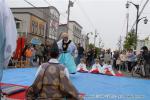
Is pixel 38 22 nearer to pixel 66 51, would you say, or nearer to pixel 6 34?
pixel 66 51

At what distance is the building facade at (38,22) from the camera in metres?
50.2

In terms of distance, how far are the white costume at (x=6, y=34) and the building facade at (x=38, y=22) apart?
41820 mm

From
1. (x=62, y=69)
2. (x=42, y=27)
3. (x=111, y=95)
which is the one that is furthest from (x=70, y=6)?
(x=62, y=69)

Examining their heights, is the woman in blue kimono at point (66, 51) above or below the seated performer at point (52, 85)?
above

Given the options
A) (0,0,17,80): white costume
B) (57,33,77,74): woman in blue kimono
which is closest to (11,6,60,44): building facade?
(57,33,77,74): woman in blue kimono

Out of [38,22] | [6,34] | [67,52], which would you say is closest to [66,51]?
[67,52]

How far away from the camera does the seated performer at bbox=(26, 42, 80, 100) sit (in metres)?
4.93

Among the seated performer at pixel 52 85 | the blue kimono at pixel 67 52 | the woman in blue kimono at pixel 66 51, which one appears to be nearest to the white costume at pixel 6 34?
the seated performer at pixel 52 85

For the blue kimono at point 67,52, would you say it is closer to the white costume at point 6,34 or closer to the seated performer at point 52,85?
the seated performer at point 52,85

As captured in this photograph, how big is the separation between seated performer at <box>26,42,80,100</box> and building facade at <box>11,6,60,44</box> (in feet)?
132

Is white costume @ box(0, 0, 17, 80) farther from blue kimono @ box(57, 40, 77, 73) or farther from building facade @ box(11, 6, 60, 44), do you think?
building facade @ box(11, 6, 60, 44)

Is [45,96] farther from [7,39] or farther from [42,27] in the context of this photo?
[42,27]

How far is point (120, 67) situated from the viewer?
26.2 meters

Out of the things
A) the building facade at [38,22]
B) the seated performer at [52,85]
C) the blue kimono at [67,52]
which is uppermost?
the building facade at [38,22]
